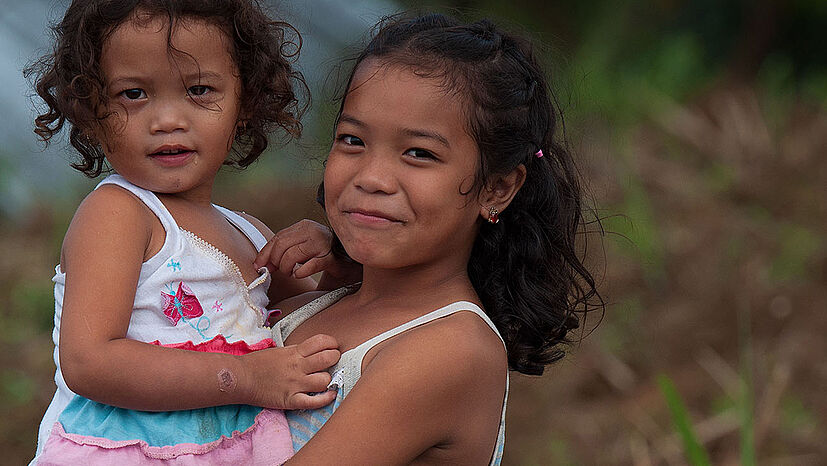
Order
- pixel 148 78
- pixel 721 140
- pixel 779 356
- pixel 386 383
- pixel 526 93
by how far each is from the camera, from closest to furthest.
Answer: pixel 386 383 < pixel 148 78 < pixel 526 93 < pixel 779 356 < pixel 721 140

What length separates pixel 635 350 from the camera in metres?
4.07

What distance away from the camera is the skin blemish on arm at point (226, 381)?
1715mm

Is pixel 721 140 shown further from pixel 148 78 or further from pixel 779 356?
pixel 148 78

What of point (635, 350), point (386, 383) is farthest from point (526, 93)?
point (635, 350)

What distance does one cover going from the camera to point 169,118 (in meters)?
1.78

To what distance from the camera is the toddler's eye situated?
1796mm

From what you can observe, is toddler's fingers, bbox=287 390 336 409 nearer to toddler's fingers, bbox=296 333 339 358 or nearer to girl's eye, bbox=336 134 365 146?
toddler's fingers, bbox=296 333 339 358

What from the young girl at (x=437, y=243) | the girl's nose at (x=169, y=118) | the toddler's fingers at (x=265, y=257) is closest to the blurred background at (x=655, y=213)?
the toddler's fingers at (x=265, y=257)

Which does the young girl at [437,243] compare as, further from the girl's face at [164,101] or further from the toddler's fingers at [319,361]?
the girl's face at [164,101]

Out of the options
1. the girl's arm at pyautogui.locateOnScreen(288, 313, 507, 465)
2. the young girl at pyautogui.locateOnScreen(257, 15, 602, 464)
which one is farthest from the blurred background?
the girl's arm at pyautogui.locateOnScreen(288, 313, 507, 465)

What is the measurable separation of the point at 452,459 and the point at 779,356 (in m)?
2.54

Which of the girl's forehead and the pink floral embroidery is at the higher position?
the girl's forehead

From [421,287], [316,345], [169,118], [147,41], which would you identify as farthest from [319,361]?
[147,41]

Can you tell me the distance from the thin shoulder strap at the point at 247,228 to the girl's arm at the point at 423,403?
1.40ft
